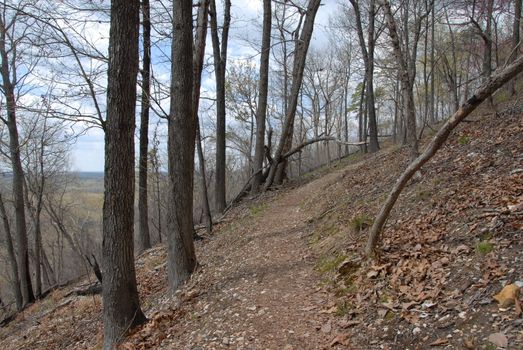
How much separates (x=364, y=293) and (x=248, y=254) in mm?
3463

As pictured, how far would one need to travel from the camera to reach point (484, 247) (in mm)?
3959

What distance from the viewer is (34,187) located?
2003 cm

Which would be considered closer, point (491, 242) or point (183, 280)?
point (491, 242)

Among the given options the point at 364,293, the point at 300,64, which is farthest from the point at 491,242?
the point at 300,64

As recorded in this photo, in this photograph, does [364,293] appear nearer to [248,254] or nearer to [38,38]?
[248,254]

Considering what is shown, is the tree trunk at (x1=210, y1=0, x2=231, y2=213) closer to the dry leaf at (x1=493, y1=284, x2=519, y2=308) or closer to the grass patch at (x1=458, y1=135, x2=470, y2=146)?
the grass patch at (x1=458, y1=135, x2=470, y2=146)

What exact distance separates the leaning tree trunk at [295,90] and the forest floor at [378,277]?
5.83 meters

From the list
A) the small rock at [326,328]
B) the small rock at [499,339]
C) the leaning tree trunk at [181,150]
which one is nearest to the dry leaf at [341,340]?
the small rock at [326,328]

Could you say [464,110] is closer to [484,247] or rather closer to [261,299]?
[484,247]

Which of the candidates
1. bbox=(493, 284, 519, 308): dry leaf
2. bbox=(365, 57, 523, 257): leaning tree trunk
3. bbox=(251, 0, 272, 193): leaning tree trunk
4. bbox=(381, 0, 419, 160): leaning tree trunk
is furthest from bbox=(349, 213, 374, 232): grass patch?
bbox=(251, 0, 272, 193): leaning tree trunk

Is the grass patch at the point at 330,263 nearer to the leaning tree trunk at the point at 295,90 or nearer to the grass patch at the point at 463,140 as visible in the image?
the grass patch at the point at 463,140

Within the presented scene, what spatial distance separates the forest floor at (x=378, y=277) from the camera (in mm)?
3541

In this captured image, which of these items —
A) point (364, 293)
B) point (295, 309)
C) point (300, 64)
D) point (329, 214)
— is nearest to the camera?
point (364, 293)

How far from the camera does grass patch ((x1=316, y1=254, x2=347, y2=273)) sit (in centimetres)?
563
